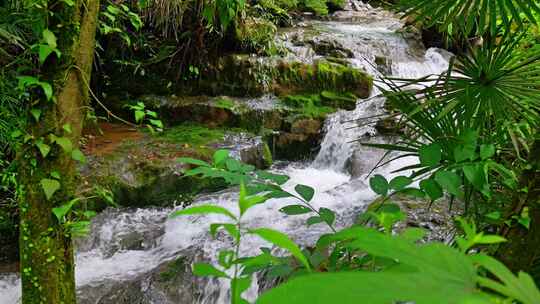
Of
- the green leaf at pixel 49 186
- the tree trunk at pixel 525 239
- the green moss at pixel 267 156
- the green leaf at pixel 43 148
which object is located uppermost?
the tree trunk at pixel 525 239

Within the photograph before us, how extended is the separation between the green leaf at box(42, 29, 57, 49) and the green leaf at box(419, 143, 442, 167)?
1.50 m

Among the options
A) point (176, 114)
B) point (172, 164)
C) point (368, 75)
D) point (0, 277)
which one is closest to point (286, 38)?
point (368, 75)

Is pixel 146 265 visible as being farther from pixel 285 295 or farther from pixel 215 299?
pixel 285 295

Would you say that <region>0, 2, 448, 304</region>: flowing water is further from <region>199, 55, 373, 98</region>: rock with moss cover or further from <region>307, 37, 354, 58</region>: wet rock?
<region>199, 55, 373, 98</region>: rock with moss cover

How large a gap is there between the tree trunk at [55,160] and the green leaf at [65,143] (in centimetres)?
1

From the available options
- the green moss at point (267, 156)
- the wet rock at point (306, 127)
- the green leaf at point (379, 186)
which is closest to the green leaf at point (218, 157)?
the green leaf at point (379, 186)

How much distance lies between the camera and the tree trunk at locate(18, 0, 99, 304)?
185cm

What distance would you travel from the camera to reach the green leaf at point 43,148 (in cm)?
179

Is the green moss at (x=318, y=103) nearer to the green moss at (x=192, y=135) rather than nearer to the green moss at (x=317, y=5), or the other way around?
the green moss at (x=192, y=135)

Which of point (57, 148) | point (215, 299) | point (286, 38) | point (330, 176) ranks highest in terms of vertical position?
point (286, 38)

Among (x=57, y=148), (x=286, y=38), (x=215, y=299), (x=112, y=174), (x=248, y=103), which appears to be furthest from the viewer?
(x=286, y=38)

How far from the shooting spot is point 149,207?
446 cm

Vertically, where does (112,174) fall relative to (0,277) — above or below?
above

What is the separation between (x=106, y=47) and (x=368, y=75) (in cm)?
408
